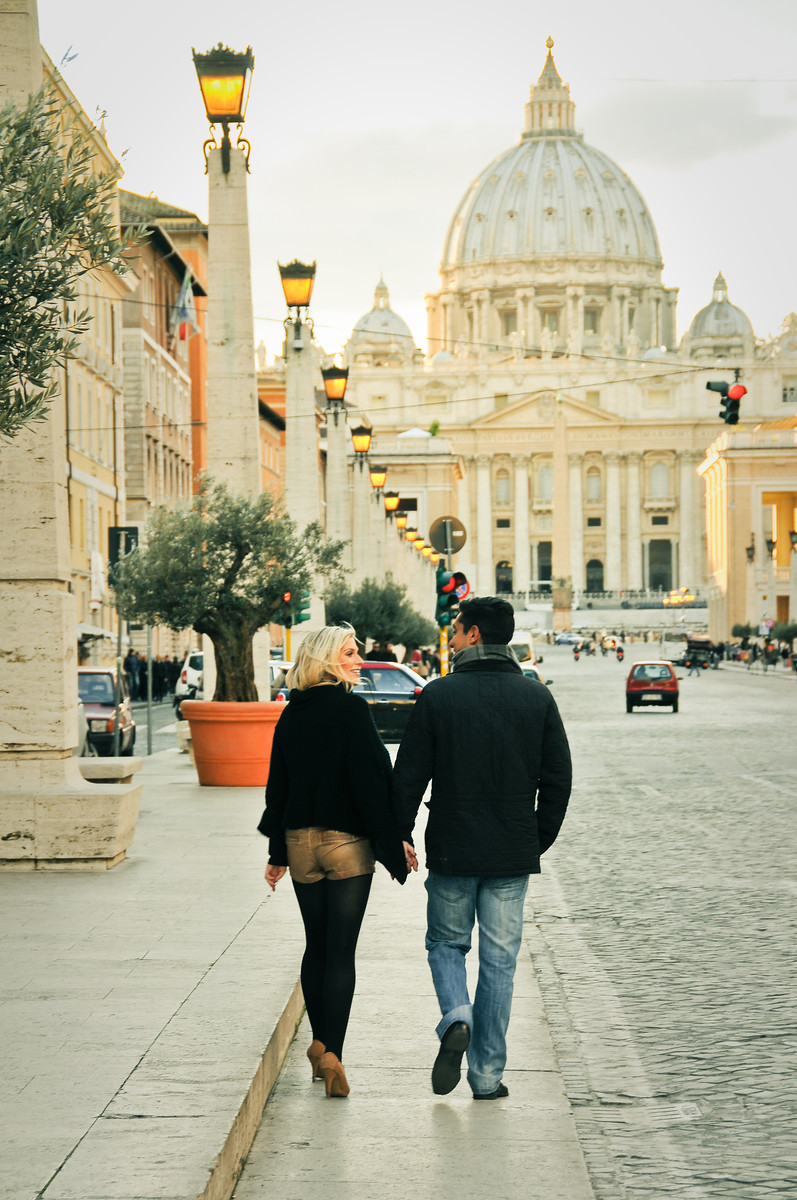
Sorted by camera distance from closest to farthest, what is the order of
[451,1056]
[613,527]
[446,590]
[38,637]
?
[451,1056]
[38,637]
[446,590]
[613,527]

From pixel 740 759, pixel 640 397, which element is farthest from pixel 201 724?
pixel 640 397

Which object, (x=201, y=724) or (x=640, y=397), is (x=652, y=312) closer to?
(x=640, y=397)

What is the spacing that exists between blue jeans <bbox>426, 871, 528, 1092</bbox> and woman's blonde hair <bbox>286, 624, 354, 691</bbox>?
0.73 meters

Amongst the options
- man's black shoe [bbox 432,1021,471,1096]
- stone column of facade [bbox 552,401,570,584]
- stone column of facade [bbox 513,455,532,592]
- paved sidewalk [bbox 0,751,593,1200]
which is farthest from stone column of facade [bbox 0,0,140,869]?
stone column of facade [bbox 513,455,532,592]

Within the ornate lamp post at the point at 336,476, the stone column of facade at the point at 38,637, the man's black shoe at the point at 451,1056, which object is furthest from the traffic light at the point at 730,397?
the man's black shoe at the point at 451,1056

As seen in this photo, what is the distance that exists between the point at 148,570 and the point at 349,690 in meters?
11.5

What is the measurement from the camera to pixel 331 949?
5762 millimetres

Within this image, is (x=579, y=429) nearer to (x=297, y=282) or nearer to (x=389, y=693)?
(x=389, y=693)

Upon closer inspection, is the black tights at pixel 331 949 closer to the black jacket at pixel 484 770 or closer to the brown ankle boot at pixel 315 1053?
the brown ankle boot at pixel 315 1053

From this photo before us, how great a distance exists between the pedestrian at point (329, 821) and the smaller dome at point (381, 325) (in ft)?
499

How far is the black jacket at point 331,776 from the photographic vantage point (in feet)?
18.8

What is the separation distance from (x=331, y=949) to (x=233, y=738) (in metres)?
10.2

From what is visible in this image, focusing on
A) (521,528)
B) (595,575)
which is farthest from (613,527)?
(521,528)

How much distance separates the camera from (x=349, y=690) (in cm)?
598
